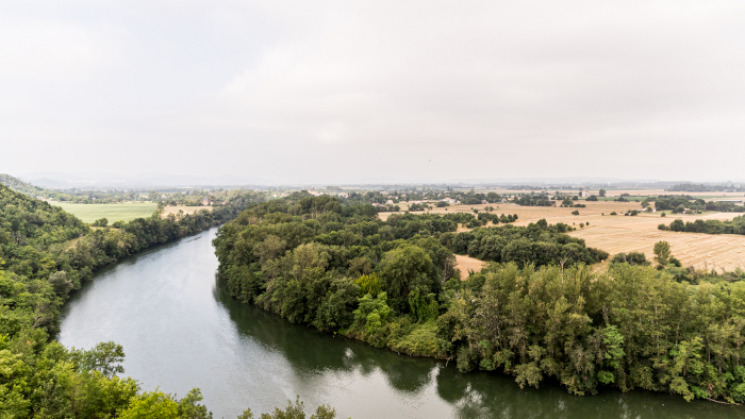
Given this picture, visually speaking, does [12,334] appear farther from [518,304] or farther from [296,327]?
[518,304]

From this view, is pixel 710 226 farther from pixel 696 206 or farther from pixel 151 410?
pixel 151 410

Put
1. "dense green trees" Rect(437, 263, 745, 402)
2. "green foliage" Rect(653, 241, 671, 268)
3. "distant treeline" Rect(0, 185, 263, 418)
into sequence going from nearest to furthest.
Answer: "distant treeline" Rect(0, 185, 263, 418)
"dense green trees" Rect(437, 263, 745, 402)
"green foliage" Rect(653, 241, 671, 268)

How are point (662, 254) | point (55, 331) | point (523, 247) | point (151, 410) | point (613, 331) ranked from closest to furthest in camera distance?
point (151, 410)
point (613, 331)
point (55, 331)
point (662, 254)
point (523, 247)

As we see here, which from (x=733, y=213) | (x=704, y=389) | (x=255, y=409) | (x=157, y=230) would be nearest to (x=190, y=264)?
(x=157, y=230)

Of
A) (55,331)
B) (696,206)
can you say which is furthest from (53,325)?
(696,206)

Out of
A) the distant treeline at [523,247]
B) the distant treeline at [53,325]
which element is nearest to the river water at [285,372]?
the distant treeline at [53,325]

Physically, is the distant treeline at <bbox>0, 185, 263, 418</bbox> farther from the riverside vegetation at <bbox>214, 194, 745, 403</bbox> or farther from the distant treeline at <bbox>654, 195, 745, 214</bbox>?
the distant treeline at <bbox>654, 195, 745, 214</bbox>

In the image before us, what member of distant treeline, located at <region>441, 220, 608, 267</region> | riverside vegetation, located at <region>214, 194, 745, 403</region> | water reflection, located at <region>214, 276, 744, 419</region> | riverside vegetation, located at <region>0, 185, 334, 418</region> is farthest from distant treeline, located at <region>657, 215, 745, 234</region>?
riverside vegetation, located at <region>0, 185, 334, 418</region>
